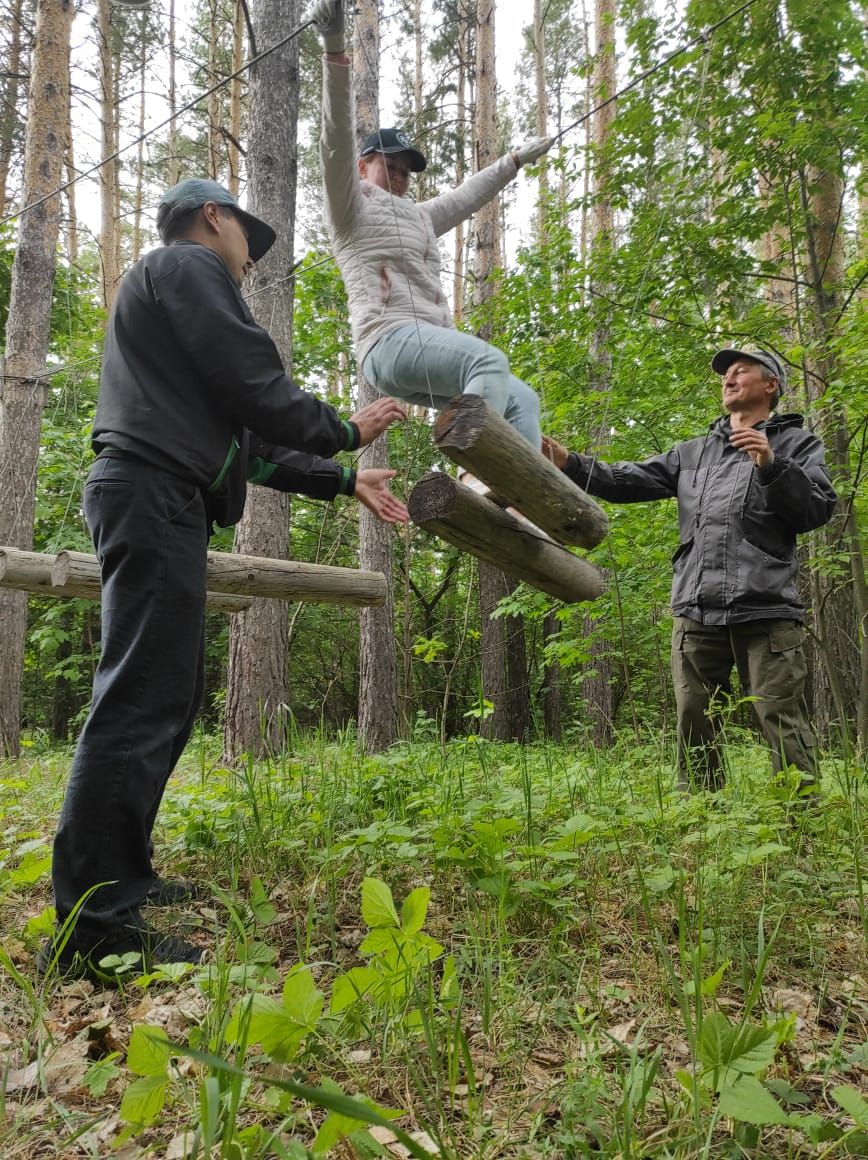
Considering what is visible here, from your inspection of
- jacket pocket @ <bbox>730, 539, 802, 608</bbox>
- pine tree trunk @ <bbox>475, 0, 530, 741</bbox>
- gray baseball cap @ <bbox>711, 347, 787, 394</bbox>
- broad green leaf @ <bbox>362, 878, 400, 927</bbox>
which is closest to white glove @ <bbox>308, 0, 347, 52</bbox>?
gray baseball cap @ <bbox>711, 347, 787, 394</bbox>


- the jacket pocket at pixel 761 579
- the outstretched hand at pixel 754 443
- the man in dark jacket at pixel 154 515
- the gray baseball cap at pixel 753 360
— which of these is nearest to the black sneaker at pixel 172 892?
the man in dark jacket at pixel 154 515

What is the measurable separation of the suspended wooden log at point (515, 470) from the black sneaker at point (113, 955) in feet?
5.45

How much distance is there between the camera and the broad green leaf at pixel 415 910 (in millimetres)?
1535

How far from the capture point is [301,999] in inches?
51.5

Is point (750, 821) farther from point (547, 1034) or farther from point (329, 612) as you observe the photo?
point (329, 612)

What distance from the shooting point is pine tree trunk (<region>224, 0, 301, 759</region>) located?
5.66 m

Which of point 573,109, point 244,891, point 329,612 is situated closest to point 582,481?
point 244,891

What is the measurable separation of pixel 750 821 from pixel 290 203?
18.7ft

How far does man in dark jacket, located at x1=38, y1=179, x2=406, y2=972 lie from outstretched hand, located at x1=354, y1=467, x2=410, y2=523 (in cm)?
36

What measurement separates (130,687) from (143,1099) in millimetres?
1070

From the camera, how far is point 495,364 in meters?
2.82

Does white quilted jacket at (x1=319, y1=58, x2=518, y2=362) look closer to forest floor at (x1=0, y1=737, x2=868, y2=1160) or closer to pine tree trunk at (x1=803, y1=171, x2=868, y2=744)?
forest floor at (x1=0, y1=737, x2=868, y2=1160)

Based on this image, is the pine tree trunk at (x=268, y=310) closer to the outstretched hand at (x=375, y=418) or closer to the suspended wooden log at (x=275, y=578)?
the suspended wooden log at (x=275, y=578)

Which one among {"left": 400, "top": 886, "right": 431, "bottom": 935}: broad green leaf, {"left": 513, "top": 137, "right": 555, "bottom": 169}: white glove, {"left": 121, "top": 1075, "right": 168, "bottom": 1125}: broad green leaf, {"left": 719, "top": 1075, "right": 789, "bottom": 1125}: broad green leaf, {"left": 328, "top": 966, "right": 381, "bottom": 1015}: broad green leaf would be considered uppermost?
{"left": 513, "top": 137, "right": 555, "bottom": 169}: white glove
